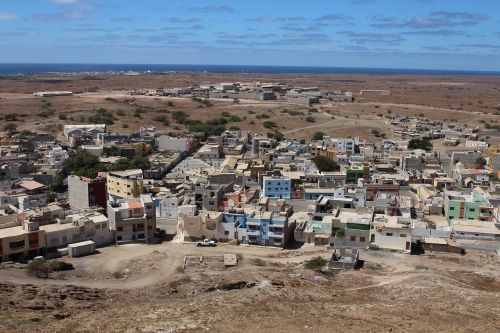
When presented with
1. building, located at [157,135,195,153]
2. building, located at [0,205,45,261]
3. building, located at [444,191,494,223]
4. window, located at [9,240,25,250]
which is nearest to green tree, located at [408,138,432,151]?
building, located at [157,135,195,153]

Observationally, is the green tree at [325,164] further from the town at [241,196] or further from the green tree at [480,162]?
the green tree at [480,162]

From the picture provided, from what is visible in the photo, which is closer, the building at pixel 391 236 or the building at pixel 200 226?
the building at pixel 391 236

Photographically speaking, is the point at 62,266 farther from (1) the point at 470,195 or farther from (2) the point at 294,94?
(2) the point at 294,94

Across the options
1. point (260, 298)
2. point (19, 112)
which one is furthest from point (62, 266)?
point (19, 112)

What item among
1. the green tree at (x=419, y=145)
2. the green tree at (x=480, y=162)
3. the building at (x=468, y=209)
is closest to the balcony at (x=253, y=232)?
the building at (x=468, y=209)

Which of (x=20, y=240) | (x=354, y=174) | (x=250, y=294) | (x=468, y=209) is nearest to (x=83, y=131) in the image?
(x=354, y=174)

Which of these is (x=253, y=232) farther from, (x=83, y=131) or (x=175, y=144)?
Answer: (x=83, y=131)

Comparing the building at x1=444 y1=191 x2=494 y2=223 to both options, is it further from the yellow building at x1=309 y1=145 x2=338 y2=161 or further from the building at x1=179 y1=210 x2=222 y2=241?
the yellow building at x1=309 y1=145 x2=338 y2=161
